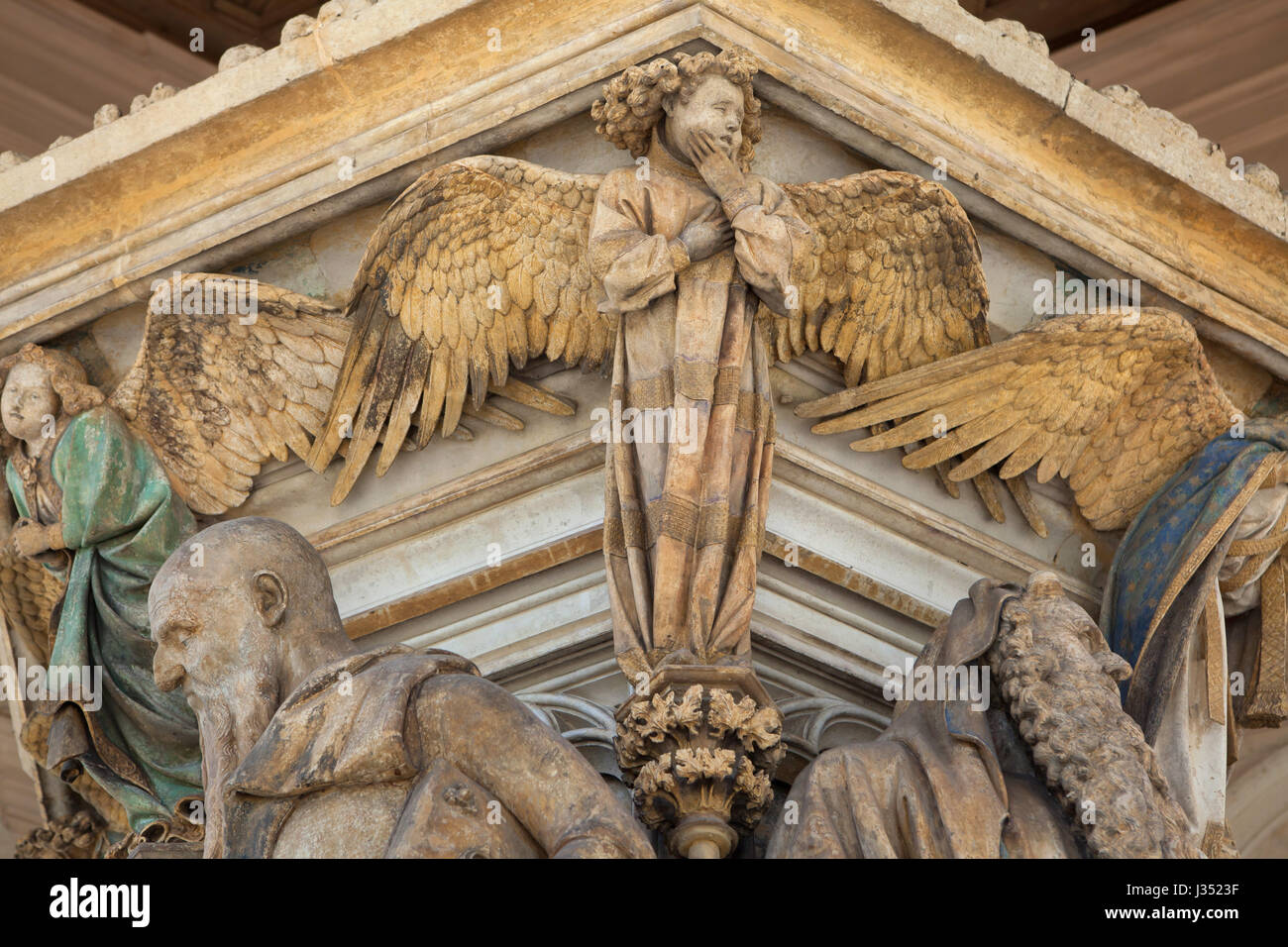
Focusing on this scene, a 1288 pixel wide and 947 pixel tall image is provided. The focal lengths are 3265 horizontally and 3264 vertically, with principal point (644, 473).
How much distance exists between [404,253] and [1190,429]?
1687 millimetres

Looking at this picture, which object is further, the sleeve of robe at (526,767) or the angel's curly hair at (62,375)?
the angel's curly hair at (62,375)

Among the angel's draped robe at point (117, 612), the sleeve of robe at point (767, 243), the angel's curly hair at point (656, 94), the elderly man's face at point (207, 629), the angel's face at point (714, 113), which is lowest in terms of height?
the elderly man's face at point (207, 629)

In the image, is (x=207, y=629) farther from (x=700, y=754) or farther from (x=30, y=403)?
(x=30, y=403)

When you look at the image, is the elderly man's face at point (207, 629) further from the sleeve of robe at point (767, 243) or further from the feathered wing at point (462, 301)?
the sleeve of robe at point (767, 243)

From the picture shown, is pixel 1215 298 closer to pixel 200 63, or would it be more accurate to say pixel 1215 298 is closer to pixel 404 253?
pixel 404 253

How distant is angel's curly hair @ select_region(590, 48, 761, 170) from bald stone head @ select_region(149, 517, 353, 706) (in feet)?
3.63

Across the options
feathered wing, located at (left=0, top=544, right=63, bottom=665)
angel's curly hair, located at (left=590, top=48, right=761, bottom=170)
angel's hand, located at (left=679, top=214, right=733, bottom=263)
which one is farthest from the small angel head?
angel's hand, located at (left=679, top=214, right=733, bottom=263)

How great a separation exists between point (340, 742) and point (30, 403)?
5.31 ft

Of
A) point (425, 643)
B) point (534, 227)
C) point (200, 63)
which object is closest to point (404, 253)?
point (534, 227)

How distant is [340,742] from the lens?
5.50 metres

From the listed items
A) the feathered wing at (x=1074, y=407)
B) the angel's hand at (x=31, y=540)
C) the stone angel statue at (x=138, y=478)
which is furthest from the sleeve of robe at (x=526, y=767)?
the angel's hand at (x=31, y=540)

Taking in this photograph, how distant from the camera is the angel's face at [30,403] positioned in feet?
22.3

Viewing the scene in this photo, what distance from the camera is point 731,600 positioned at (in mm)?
5980

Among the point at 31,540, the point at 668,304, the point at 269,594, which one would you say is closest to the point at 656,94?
the point at 668,304
